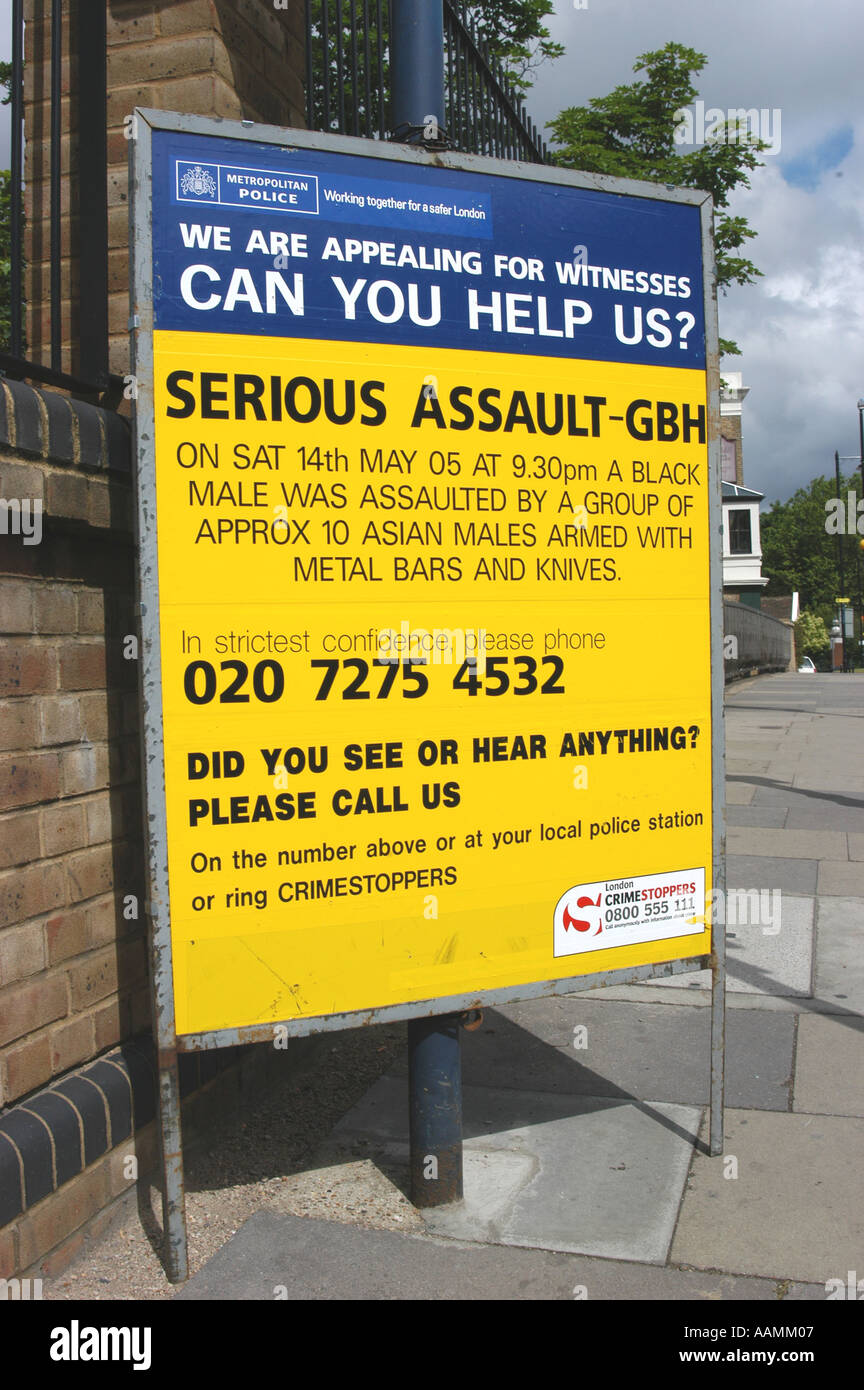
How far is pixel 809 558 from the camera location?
98.3 metres

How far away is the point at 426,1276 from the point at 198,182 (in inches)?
A: 111

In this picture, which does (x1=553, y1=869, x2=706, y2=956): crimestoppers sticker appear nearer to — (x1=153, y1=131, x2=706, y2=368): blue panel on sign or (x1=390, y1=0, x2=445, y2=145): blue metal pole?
(x1=153, y1=131, x2=706, y2=368): blue panel on sign

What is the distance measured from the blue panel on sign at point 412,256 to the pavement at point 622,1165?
95.4 inches

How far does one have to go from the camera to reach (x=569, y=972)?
136 inches

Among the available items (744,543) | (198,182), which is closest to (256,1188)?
(198,182)

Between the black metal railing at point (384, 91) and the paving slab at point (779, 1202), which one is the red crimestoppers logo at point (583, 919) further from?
the black metal railing at point (384, 91)

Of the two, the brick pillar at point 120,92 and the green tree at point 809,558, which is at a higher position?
the green tree at point 809,558

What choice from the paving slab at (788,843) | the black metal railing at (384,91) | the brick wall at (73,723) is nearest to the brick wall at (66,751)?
the brick wall at (73,723)

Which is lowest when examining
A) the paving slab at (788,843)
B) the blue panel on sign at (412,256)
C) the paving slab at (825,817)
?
the paving slab at (788,843)

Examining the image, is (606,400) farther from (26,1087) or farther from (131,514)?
(26,1087)

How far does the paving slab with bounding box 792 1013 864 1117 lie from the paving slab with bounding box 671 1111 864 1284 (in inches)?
4.9

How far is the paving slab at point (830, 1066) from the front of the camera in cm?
412

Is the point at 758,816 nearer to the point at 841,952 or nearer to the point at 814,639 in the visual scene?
the point at 841,952

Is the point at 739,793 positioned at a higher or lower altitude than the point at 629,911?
lower
